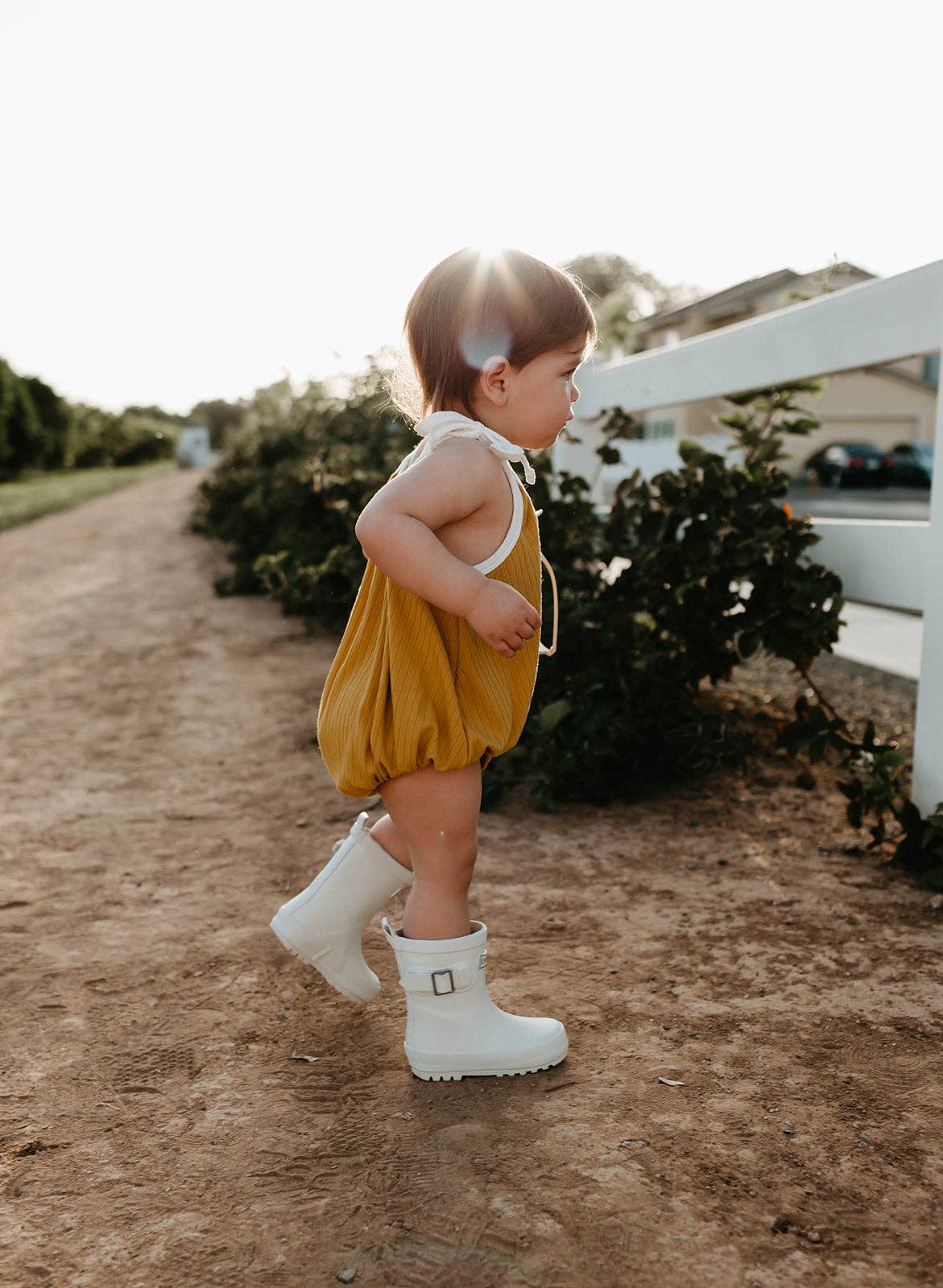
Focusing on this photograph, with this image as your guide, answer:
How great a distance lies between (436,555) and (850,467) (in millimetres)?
24755

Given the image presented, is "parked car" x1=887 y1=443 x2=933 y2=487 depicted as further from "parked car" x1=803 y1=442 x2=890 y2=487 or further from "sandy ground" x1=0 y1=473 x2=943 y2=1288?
"sandy ground" x1=0 y1=473 x2=943 y2=1288

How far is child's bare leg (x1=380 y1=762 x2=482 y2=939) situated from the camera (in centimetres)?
164

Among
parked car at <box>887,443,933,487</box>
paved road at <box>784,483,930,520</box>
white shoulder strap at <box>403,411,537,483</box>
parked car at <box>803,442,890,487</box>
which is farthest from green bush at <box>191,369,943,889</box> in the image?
parked car at <box>887,443,933,487</box>

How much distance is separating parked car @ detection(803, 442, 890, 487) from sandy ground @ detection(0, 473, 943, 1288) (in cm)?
2273

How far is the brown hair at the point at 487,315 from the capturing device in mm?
1613

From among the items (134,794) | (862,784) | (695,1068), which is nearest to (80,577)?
(134,794)

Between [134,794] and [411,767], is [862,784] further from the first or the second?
[134,794]

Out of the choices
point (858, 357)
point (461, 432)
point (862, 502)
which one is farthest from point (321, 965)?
point (862, 502)

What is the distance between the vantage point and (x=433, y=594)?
1.50m

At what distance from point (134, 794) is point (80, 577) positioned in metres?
4.41

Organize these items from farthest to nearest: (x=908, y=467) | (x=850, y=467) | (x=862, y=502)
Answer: (x=850, y=467), (x=908, y=467), (x=862, y=502)

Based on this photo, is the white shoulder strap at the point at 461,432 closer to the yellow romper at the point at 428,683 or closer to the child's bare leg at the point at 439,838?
the yellow romper at the point at 428,683

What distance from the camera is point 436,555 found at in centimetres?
150

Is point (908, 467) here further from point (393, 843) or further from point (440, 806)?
point (440, 806)
